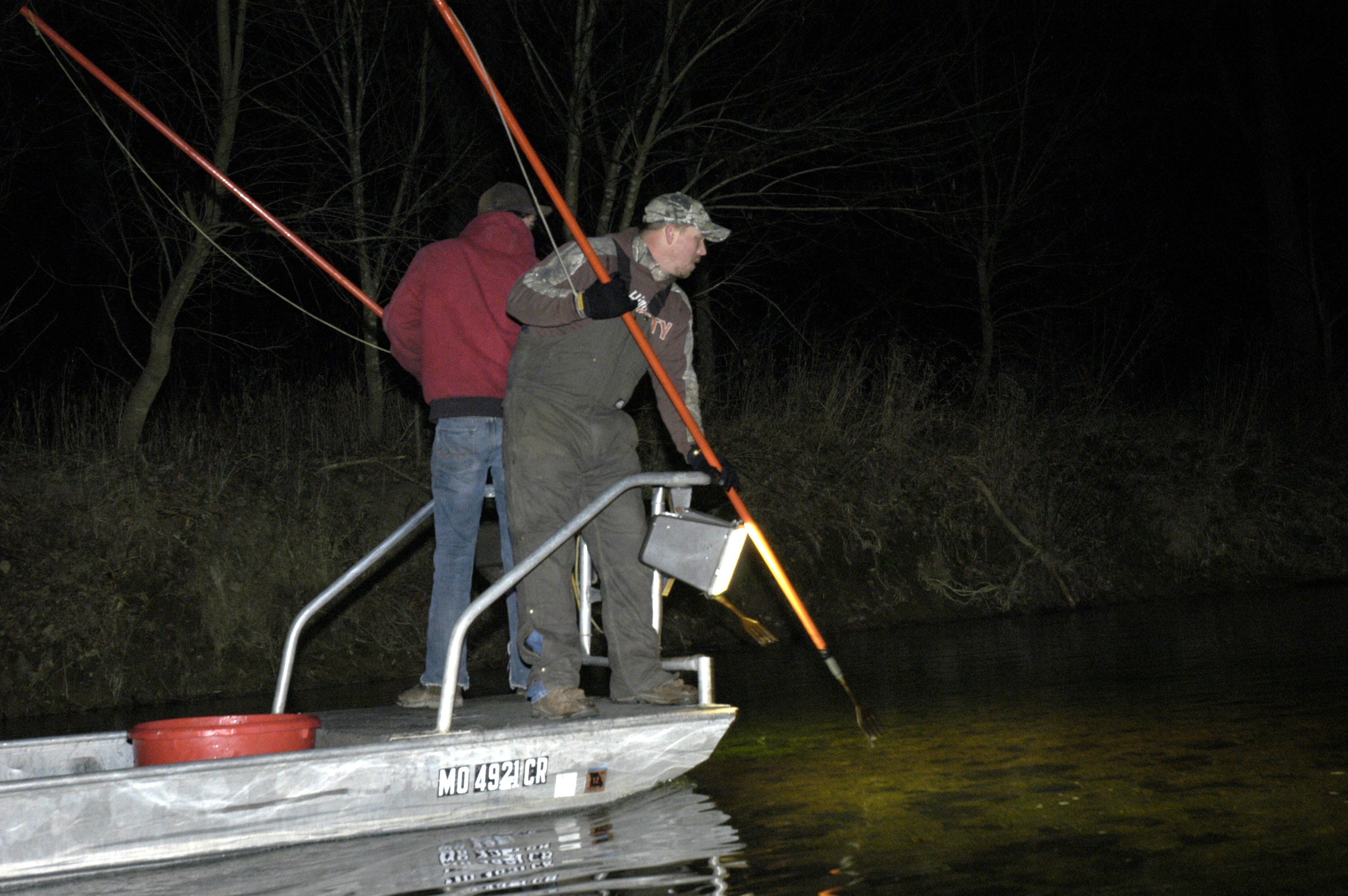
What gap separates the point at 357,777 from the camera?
4598 millimetres

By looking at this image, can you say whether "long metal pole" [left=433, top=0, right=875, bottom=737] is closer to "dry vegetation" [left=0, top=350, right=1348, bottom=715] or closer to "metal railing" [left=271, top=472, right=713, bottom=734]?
"metal railing" [left=271, top=472, right=713, bottom=734]

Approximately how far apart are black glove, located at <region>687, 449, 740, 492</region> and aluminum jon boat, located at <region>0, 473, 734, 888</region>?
0.37 ft

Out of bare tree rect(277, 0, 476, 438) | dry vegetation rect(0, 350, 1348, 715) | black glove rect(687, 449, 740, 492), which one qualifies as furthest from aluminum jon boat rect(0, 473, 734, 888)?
bare tree rect(277, 0, 476, 438)

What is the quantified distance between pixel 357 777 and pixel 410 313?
7.42 feet

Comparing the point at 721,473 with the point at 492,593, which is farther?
the point at 721,473

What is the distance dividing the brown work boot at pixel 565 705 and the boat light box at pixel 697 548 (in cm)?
57

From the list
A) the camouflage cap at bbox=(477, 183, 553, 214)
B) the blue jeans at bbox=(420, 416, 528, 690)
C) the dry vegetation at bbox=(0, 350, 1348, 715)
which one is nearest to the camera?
the blue jeans at bbox=(420, 416, 528, 690)

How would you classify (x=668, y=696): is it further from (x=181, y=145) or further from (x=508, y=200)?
(x=181, y=145)

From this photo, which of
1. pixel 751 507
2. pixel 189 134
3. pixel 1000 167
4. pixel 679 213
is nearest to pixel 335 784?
pixel 679 213

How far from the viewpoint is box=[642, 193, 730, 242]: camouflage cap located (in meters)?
5.35

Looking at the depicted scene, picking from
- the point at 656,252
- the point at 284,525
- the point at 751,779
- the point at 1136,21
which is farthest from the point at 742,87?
the point at 1136,21

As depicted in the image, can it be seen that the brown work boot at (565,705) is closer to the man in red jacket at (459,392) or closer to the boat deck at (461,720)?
the boat deck at (461,720)

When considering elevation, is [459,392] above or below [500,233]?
below

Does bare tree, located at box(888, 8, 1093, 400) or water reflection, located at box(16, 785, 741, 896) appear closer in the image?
water reflection, located at box(16, 785, 741, 896)
